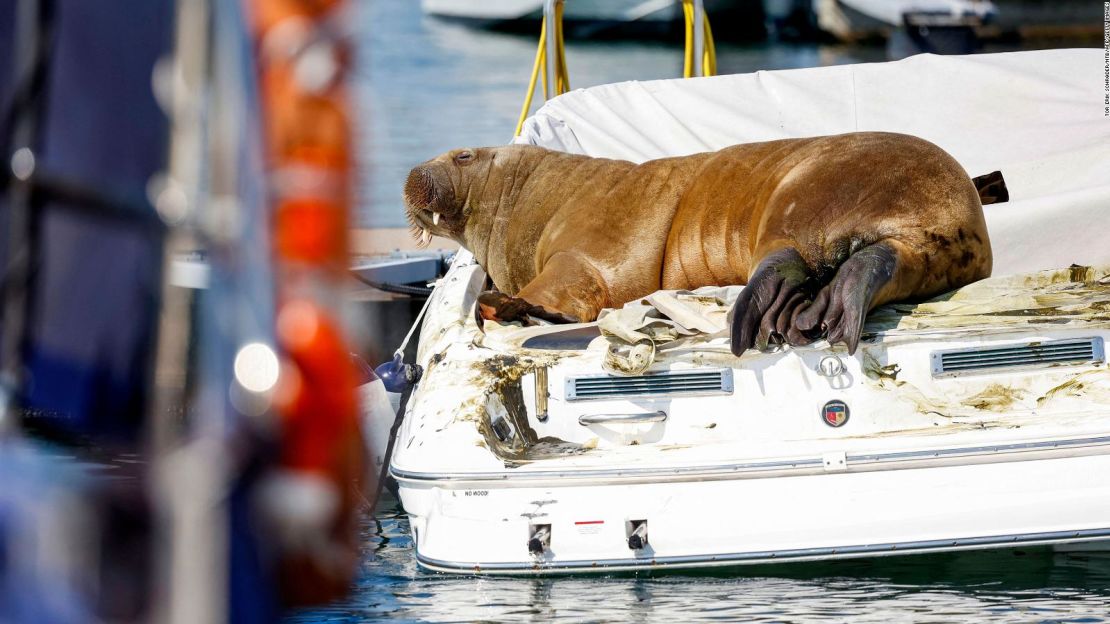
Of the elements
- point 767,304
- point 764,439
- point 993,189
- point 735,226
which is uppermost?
point 993,189

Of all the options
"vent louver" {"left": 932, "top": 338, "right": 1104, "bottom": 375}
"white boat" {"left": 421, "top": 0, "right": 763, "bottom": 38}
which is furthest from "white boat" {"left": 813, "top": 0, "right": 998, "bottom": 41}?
"vent louver" {"left": 932, "top": 338, "right": 1104, "bottom": 375}

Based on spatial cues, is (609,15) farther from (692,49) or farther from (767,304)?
(767,304)

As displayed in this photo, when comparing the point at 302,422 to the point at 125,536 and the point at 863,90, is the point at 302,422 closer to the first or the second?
the point at 125,536

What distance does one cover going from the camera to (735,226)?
16.6 feet

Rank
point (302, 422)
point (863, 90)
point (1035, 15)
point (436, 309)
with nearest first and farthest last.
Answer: point (302, 422), point (436, 309), point (863, 90), point (1035, 15)

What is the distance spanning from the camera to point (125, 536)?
120 centimetres

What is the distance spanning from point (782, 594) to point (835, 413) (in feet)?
1.76

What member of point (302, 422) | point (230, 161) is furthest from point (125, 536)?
point (230, 161)

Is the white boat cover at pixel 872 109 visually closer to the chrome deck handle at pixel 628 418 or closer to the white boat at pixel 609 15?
the chrome deck handle at pixel 628 418

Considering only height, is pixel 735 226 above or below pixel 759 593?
above

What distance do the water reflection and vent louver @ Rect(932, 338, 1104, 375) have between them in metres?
0.59

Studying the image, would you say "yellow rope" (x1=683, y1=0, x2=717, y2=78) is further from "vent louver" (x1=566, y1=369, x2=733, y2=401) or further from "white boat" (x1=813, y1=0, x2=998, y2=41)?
"white boat" (x1=813, y1=0, x2=998, y2=41)

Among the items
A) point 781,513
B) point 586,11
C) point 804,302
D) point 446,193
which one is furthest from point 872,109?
point 586,11

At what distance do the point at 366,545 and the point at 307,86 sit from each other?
136 inches
